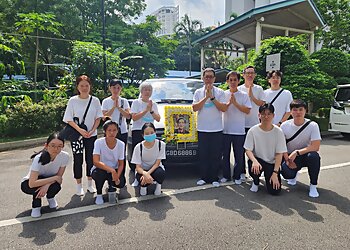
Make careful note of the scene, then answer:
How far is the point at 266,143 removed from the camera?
12.5 feet

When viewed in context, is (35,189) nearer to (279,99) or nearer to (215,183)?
(215,183)

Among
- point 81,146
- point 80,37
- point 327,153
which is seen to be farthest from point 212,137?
point 80,37

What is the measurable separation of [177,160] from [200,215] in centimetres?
133

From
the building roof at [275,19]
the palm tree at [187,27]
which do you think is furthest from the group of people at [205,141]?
the palm tree at [187,27]

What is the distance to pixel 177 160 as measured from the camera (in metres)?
4.41

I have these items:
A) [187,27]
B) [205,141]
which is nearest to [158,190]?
[205,141]

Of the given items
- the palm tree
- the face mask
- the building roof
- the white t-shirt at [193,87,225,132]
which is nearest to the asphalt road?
the face mask

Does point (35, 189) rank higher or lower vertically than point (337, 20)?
lower

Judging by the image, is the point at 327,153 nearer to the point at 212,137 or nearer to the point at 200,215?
the point at 212,137

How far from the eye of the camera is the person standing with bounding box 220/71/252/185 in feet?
13.5

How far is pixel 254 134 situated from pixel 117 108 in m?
2.16

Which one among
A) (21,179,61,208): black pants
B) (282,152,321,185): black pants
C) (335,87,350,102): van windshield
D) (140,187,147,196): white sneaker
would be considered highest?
(335,87,350,102): van windshield

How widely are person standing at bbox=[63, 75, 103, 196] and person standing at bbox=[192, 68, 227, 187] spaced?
4.82ft

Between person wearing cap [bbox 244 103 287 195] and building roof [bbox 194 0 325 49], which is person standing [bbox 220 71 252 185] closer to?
person wearing cap [bbox 244 103 287 195]
